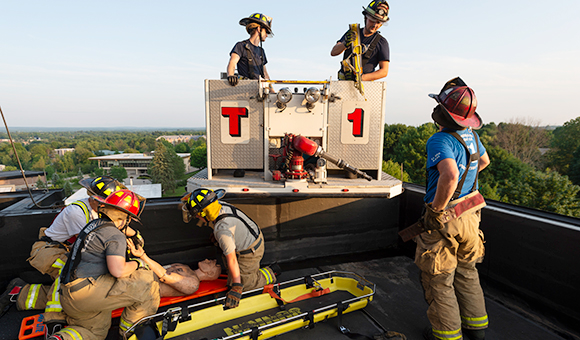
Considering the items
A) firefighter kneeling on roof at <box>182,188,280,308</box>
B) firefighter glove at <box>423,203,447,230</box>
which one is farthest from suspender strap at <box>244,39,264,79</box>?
firefighter glove at <box>423,203,447,230</box>

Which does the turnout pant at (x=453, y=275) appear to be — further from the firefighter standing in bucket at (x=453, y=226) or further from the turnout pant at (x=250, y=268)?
the turnout pant at (x=250, y=268)

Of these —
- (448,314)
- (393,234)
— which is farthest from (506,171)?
(448,314)

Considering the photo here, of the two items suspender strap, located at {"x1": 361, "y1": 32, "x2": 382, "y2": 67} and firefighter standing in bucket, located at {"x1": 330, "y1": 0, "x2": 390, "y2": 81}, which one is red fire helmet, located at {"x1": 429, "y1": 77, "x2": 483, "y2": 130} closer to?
firefighter standing in bucket, located at {"x1": 330, "y1": 0, "x2": 390, "y2": 81}

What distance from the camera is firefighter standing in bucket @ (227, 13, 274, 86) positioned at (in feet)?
→ 16.1

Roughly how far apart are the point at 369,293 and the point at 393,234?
211cm

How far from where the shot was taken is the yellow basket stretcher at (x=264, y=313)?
118 inches

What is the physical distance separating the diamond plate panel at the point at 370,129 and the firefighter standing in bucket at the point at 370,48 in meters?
0.29

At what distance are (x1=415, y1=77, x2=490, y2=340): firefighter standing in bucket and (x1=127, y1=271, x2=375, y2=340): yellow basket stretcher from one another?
35.1 inches

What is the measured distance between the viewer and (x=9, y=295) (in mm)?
3516

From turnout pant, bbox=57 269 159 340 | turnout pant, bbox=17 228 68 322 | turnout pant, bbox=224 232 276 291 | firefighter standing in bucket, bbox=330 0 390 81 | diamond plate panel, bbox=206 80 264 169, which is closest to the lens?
turnout pant, bbox=57 269 159 340

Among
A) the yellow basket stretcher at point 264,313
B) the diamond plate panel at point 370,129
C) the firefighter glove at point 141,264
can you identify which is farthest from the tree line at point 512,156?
the firefighter glove at point 141,264

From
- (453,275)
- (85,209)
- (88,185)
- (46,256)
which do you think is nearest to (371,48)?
(453,275)

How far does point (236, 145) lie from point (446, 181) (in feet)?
10.4

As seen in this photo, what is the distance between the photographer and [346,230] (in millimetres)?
5152
